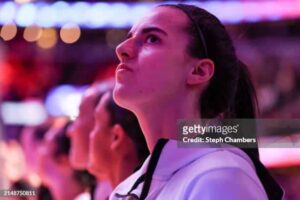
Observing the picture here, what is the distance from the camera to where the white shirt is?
1072 millimetres

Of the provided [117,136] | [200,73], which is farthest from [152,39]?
[117,136]

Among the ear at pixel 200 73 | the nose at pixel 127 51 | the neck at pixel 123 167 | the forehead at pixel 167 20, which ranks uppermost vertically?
the forehead at pixel 167 20

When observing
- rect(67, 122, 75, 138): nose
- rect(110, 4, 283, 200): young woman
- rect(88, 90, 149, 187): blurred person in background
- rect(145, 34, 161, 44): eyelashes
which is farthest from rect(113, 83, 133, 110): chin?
rect(67, 122, 75, 138): nose

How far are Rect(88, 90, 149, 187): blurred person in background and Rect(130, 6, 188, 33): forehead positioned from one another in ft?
0.82

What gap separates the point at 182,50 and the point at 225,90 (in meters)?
0.11

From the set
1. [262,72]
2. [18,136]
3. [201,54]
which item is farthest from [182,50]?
[18,136]

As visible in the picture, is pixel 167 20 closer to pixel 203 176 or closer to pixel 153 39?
pixel 153 39

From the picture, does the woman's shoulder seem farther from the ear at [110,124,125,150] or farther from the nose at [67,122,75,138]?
the nose at [67,122,75,138]

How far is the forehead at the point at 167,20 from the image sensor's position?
4.10 ft

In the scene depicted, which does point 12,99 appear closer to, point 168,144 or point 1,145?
point 1,145

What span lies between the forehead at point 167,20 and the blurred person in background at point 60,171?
44cm

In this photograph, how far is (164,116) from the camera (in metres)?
1.27

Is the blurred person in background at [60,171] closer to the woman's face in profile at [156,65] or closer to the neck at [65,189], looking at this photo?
the neck at [65,189]

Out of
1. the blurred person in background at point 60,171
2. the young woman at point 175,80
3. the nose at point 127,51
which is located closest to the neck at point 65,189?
the blurred person in background at point 60,171
